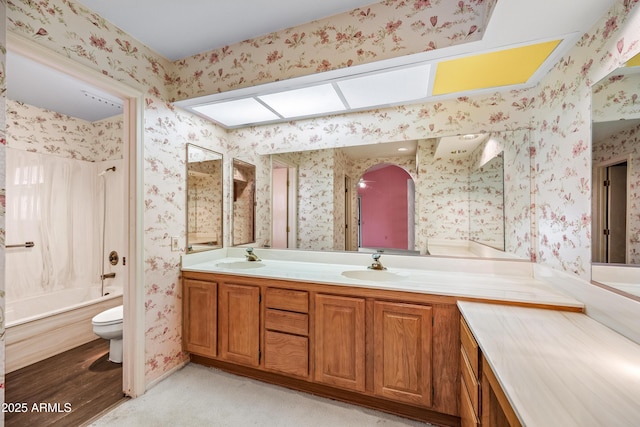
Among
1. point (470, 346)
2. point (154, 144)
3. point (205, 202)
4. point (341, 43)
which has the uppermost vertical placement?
point (341, 43)

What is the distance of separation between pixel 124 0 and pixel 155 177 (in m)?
1.02

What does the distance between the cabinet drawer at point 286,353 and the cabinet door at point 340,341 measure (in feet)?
0.30

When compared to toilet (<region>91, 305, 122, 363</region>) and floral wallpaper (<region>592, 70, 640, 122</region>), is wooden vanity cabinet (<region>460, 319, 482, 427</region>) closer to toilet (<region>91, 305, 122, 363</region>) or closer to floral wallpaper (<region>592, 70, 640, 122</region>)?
floral wallpaper (<region>592, 70, 640, 122</region>)

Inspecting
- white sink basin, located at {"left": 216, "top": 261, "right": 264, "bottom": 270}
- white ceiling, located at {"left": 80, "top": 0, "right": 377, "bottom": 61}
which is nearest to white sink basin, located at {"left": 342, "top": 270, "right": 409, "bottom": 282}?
white sink basin, located at {"left": 216, "top": 261, "right": 264, "bottom": 270}

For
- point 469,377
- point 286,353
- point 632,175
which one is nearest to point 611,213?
point 632,175

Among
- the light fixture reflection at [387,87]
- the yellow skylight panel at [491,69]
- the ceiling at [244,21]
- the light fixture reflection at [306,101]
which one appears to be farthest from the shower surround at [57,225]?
the yellow skylight panel at [491,69]

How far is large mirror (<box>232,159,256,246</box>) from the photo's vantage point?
250 cm

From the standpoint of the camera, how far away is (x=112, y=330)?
2.03 meters

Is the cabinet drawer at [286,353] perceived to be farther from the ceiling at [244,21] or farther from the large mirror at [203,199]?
the ceiling at [244,21]

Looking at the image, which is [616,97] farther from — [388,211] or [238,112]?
[238,112]

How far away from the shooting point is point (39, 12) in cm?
125

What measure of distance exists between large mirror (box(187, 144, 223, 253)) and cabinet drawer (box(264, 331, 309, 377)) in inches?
40.3

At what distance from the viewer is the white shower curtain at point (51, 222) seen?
2.42 m

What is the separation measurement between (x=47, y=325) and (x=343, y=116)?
3060 mm
